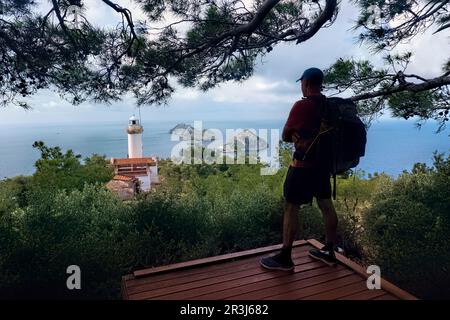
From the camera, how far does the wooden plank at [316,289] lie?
180 cm

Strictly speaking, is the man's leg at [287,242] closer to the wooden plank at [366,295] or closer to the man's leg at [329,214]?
the man's leg at [329,214]

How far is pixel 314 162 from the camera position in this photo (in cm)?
192

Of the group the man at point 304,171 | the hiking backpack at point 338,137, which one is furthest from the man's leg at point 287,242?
the hiking backpack at point 338,137

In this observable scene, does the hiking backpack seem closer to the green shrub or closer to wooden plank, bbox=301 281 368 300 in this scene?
wooden plank, bbox=301 281 368 300

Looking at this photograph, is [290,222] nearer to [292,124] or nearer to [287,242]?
[287,242]

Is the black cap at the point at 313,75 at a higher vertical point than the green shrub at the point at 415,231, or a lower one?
higher

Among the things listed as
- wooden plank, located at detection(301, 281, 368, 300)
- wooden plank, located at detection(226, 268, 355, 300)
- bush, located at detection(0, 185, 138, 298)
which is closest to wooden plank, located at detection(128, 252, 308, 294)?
wooden plank, located at detection(226, 268, 355, 300)

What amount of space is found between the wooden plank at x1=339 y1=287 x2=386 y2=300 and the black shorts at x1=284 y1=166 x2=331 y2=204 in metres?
0.58

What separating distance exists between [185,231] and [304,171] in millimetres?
1541

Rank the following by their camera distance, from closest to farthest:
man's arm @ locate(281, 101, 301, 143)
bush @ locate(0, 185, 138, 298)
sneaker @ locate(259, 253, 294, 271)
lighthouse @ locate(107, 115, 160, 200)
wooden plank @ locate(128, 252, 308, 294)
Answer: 1. man's arm @ locate(281, 101, 301, 143)
2. wooden plank @ locate(128, 252, 308, 294)
3. sneaker @ locate(259, 253, 294, 271)
4. bush @ locate(0, 185, 138, 298)
5. lighthouse @ locate(107, 115, 160, 200)

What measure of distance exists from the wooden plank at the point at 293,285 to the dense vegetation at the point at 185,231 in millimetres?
1007

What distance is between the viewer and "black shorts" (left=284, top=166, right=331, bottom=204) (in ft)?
6.39
